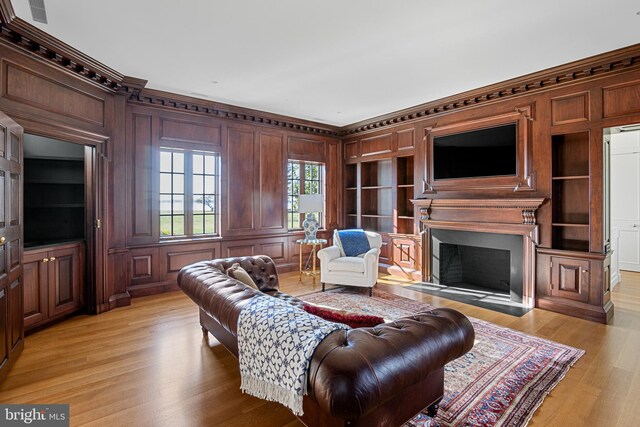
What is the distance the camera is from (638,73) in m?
3.46

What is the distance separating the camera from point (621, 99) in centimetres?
358

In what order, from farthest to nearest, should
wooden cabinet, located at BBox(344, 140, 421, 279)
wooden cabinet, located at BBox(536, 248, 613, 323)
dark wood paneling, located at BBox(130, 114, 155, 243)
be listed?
wooden cabinet, located at BBox(344, 140, 421, 279)
dark wood paneling, located at BBox(130, 114, 155, 243)
wooden cabinet, located at BBox(536, 248, 613, 323)

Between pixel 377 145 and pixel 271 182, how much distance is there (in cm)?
222

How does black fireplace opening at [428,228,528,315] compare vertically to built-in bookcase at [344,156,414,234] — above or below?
below

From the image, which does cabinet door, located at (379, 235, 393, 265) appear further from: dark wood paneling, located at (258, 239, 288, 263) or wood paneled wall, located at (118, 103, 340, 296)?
dark wood paneling, located at (258, 239, 288, 263)

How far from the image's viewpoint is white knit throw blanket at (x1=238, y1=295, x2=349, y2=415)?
148cm

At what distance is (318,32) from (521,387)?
11.2 feet

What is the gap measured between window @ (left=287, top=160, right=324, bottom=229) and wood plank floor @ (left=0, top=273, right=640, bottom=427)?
306 cm

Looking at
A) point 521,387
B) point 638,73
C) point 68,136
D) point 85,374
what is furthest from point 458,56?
point 85,374

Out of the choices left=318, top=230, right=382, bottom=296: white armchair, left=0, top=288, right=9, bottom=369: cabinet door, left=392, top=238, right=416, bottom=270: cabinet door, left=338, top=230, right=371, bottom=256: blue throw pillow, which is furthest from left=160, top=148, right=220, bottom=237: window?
left=392, top=238, right=416, bottom=270: cabinet door

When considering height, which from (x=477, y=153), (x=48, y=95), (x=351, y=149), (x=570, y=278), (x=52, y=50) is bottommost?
(x=570, y=278)

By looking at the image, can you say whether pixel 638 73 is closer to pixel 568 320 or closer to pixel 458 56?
pixel 458 56

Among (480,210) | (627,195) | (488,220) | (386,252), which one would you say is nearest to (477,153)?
(480,210)

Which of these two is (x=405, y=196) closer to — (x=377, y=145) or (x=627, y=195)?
(x=377, y=145)
